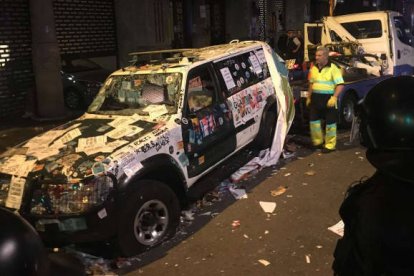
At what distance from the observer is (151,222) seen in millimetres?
4504

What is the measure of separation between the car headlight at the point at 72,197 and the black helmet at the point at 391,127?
2.71 metres

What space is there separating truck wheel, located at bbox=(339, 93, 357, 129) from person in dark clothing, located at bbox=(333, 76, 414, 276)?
712cm

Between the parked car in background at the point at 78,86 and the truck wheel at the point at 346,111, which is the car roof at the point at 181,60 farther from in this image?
the parked car in background at the point at 78,86

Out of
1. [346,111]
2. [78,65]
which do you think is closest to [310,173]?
[346,111]

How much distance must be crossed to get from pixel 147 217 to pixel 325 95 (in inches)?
164

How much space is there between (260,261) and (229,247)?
409mm

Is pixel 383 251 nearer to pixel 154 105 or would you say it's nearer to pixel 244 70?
pixel 154 105

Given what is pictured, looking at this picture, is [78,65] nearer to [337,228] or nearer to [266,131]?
[266,131]

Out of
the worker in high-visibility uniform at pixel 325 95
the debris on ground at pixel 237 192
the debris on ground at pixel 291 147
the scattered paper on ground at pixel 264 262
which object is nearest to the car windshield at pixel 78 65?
the debris on ground at pixel 291 147

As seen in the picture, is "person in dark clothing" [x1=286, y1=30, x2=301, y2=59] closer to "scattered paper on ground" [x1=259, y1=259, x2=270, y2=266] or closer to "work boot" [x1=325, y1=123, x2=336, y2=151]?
"work boot" [x1=325, y1=123, x2=336, y2=151]

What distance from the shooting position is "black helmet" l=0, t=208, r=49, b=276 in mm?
1331

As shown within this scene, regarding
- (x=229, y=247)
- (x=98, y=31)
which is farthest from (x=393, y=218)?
(x=98, y=31)

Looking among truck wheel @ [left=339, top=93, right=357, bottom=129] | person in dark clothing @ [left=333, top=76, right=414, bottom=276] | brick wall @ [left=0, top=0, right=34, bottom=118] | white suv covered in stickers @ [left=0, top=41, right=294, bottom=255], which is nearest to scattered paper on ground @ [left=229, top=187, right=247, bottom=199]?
white suv covered in stickers @ [left=0, top=41, right=294, bottom=255]

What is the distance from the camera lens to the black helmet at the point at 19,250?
1331mm
